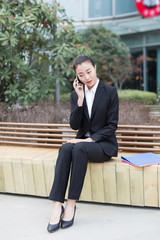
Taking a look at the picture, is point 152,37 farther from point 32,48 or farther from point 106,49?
point 32,48

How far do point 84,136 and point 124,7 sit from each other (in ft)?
54.2

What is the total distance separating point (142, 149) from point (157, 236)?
4.00ft

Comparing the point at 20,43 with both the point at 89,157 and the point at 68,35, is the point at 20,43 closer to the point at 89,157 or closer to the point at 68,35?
the point at 68,35

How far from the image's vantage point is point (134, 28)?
18.4m

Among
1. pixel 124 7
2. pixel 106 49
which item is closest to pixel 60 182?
pixel 106 49

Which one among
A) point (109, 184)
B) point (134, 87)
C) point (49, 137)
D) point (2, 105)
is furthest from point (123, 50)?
point (109, 184)

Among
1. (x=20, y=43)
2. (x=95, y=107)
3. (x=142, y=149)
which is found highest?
(x=20, y=43)

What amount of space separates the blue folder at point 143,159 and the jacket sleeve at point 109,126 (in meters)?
0.31

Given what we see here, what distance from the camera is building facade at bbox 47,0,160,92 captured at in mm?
18109

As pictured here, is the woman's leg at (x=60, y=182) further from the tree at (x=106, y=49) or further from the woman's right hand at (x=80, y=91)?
the tree at (x=106, y=49)

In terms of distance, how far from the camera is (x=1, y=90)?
6.49m

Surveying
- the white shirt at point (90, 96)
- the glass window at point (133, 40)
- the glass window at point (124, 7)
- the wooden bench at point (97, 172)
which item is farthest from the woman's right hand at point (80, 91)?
the glass window at point (124, 7)

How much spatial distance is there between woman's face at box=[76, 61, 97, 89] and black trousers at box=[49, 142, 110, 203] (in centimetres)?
63

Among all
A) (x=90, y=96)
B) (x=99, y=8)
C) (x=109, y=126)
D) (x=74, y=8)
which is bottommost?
(x=109, y=126)
